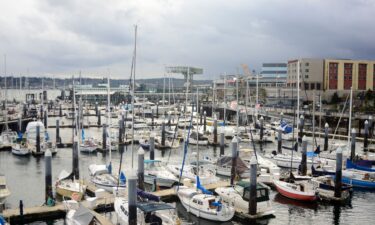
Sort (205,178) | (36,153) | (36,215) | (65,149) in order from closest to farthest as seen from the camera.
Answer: (36,215)
(205,178)
(36,153)
(65,149)

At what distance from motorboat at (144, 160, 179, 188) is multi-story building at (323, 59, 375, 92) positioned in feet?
298

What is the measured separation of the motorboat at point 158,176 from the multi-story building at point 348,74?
90795mm

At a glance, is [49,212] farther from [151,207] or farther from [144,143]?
[144,143]

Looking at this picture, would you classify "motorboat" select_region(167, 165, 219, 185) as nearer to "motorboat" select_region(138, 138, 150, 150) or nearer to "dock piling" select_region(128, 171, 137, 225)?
"dock piling" select_region(128, 171, 137, 225)

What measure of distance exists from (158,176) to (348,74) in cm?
9624

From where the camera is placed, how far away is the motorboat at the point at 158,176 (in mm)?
38875

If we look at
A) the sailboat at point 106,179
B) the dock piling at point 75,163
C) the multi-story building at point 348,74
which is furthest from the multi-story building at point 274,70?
the sailboat at point 106,179

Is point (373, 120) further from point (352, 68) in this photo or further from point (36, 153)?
point (36, 153)

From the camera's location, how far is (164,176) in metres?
39.3

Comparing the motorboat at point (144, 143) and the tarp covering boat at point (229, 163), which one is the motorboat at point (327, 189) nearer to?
the tarp covering boat at point (229, 163)

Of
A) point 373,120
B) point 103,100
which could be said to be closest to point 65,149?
point 373,120

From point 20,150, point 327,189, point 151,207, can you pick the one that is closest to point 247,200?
point 151,207

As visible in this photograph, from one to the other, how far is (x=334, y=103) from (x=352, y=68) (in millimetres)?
13964

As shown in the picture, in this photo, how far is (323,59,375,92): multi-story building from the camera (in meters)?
119
